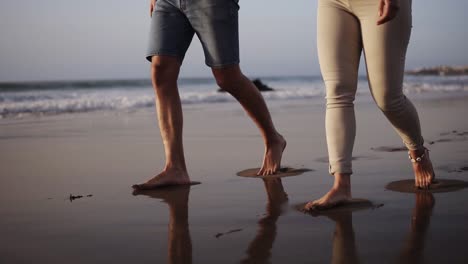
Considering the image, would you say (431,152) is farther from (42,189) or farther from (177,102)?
(42,189)

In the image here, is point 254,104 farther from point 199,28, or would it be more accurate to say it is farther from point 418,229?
point 418,229

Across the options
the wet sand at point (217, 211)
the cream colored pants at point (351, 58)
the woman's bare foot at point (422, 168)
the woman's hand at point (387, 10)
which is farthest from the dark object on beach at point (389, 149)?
the woman's hand at point (387, 10)

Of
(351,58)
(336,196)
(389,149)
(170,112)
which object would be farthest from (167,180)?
(389,149)

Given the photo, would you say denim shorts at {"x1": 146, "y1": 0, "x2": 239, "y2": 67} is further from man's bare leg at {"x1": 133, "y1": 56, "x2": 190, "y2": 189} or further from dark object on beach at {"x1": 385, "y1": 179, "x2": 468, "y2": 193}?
dark object on beach at {"x1": 385, "y1": 179, "x2": 468, "y2": 193}

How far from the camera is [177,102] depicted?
3.58 meters

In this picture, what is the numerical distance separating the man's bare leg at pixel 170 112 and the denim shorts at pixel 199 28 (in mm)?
74

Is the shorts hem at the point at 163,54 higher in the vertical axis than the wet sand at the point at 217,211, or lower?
higher

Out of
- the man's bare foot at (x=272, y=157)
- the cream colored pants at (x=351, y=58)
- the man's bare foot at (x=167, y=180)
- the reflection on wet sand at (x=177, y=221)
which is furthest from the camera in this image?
the man's bare foot at (x=272, y=157)

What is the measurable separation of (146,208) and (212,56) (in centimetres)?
109

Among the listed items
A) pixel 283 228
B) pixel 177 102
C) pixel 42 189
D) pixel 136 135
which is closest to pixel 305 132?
pixel 136 135

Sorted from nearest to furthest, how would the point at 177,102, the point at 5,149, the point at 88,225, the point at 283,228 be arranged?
the point at 283,228 → the point at 88,225 → the point at 177,102 → the point at 5,149

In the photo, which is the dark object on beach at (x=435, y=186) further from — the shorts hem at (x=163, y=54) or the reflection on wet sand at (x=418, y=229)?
the shorts hem at (x=163, y=54)

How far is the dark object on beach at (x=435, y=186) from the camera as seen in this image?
2954mm

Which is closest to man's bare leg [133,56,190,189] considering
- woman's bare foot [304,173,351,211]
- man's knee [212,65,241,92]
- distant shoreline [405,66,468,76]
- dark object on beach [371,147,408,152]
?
man's knee [212,65,241,92]
